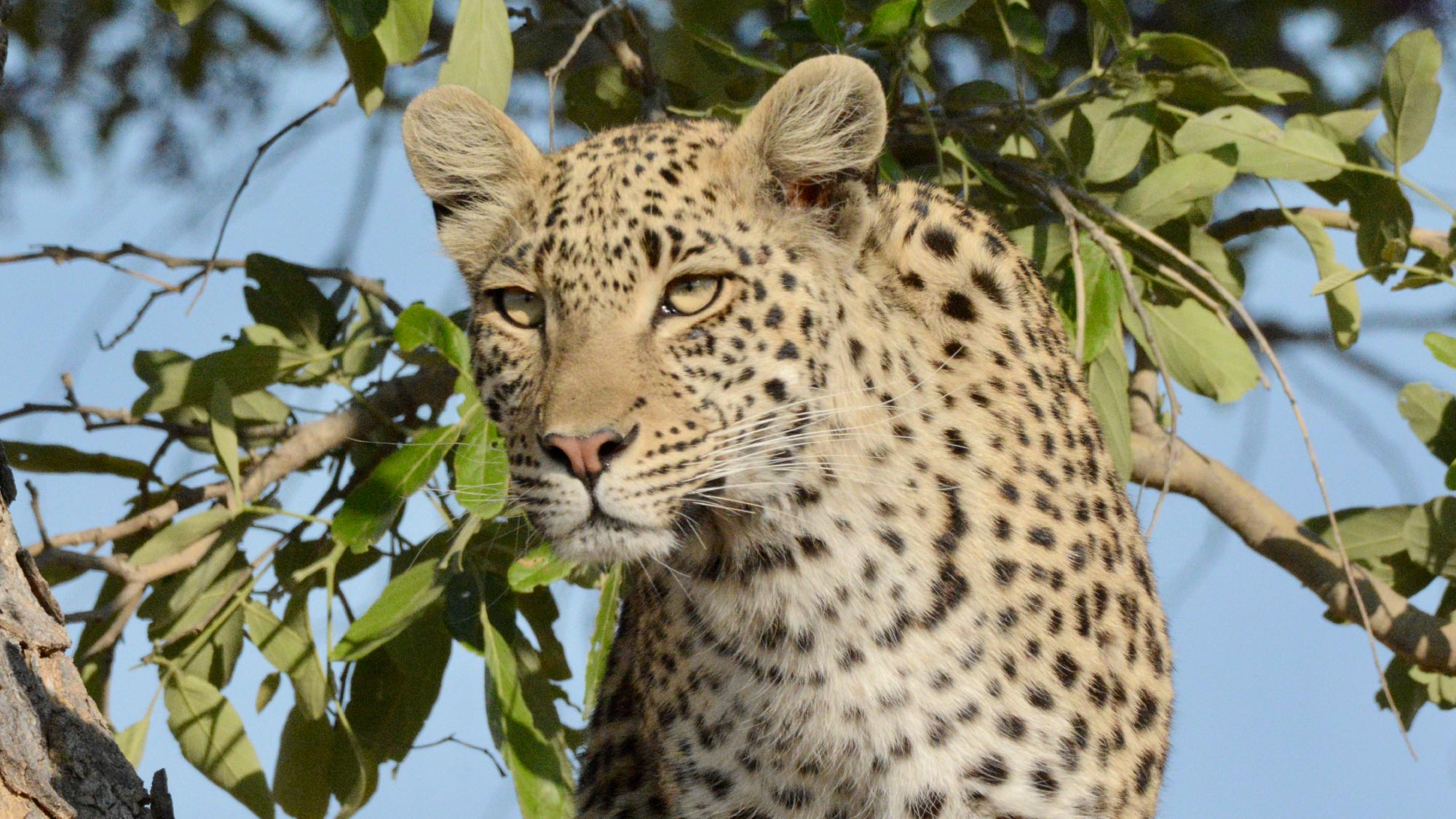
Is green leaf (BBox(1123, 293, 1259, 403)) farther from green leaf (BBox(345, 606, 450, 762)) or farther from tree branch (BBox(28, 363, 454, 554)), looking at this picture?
green leaf (BBox(345, 606, 450, 762))

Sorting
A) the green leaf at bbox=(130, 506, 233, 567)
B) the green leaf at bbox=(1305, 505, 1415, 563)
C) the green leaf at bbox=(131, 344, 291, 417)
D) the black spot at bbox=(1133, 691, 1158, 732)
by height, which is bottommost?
the black spot at bbox=(1133, 691, 1158, 732)

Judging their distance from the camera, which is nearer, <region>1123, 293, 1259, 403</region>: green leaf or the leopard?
the leopard

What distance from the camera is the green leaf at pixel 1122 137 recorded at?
13.7ft

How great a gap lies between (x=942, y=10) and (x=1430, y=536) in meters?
2.27

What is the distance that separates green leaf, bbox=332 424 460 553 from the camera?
3.74 m

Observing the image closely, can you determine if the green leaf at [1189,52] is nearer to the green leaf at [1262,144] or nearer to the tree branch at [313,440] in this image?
the green leaf at [1262,144]

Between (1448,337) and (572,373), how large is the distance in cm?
230

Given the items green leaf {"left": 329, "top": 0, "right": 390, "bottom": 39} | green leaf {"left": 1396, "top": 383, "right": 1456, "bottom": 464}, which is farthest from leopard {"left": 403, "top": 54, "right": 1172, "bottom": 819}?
green leaf {"left": 1396, "top": 383, "right": 1456, "bottom": 464}

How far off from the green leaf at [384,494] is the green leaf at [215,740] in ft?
2.42

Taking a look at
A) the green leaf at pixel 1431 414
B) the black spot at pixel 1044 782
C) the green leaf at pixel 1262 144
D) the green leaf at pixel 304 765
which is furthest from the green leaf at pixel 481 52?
the green leaf at pixel 1431 414

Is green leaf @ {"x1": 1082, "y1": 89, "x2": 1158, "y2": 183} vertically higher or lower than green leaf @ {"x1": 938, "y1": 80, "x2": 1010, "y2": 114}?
lower

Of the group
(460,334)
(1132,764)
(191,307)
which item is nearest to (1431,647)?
(1132,764)

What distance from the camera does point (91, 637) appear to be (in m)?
4.61

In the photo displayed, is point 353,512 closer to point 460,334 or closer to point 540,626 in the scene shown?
point 460,334
